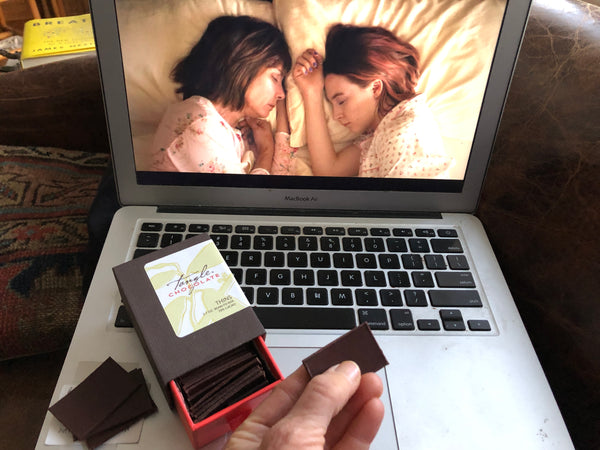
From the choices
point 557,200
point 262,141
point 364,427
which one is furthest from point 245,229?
point 557,200

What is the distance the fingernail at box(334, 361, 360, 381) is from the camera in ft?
1.37

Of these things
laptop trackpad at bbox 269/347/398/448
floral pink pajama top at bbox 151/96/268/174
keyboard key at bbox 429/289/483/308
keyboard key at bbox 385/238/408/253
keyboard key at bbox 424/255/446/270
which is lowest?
laptop trackpad at bbox 269/347/398/448

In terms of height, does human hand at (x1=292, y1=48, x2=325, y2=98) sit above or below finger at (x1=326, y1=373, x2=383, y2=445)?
above

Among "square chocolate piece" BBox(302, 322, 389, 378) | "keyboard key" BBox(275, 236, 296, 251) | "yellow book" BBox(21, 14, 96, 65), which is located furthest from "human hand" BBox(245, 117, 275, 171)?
"yellow book" BBox(21, 14, 96, 65)

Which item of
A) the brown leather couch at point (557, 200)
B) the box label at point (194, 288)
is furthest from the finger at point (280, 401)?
the brown leather couch at point (557, 200)

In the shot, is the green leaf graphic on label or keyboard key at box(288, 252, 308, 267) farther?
keyboard key at box(288, 252, 308, 267)

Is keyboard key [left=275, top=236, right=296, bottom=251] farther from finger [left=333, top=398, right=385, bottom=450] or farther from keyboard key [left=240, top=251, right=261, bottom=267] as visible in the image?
finger [left=333, top=398, right=385, bottom=450]

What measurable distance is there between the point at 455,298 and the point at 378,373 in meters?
0.15

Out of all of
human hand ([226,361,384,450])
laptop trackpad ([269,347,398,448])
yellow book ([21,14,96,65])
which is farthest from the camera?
yellow book ([21,14,96,65])

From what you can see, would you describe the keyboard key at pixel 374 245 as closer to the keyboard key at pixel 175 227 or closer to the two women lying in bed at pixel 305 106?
the two women lying in bed at pixel 305 106

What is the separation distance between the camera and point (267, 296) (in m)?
0.60

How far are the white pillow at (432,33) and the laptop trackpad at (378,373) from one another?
300mm

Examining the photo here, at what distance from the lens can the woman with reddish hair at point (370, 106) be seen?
620 mm

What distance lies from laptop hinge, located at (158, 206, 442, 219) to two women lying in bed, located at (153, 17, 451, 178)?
0.06m
